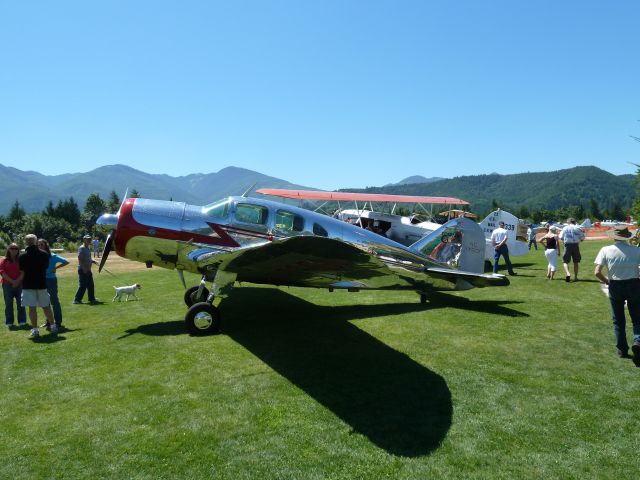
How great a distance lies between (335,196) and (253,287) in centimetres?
1381

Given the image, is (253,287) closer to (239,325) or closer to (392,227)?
(239,325)

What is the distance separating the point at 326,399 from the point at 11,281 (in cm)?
678

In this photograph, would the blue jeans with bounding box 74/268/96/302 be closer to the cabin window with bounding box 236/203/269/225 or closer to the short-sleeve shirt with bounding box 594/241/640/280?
the cabin window with bounding box 236/203/269/225

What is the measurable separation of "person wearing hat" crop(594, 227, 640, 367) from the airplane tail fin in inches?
149

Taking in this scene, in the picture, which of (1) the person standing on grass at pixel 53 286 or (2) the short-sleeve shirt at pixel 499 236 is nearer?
(1) the person standing on grass at pixel 53 286

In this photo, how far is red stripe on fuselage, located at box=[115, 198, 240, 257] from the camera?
297 inches

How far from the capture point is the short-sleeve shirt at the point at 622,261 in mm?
5516

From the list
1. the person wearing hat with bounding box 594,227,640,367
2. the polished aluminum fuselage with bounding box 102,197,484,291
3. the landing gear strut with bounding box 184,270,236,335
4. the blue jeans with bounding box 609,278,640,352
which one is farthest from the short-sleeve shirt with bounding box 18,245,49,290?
the blue jeans with bounding box 609,278,640,352

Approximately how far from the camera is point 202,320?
7.14 meters

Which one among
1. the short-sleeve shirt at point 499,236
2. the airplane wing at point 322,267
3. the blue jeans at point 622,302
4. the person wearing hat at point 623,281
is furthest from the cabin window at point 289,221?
the short-sleeve shirt at point 499,236

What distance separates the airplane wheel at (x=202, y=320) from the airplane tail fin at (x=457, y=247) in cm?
486

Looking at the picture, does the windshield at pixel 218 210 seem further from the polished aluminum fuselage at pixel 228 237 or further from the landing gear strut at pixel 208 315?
the landing gear strut at pixel 208 315

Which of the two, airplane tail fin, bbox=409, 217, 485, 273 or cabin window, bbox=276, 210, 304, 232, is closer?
cabin window, bbox=276, 210, 304, 232

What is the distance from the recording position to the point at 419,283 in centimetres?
910
